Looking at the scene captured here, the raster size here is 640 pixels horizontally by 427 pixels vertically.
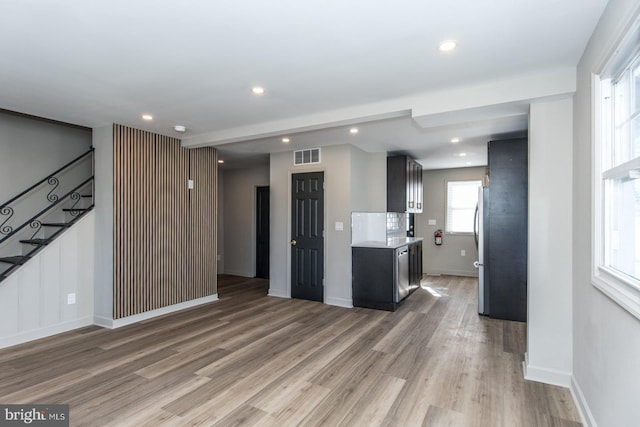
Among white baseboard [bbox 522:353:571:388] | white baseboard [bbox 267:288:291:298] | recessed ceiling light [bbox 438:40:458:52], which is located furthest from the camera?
white baseboard [bbox 267:288:291:298]

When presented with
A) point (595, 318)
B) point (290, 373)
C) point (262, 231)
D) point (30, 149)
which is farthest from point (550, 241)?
point (30, 149)

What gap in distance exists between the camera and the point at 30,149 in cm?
442

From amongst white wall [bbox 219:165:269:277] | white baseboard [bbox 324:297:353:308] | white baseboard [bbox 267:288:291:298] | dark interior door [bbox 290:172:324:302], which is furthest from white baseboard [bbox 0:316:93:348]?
white wall [bbox 219:165:269:277]

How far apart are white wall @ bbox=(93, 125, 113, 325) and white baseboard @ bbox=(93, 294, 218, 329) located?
0.02 meters

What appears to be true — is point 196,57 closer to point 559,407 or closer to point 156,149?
point 156,149

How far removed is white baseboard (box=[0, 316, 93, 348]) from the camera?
3586mm

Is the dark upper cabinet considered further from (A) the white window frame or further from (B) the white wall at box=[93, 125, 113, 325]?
(B) the white wall at box=[93, 125, 113, 325]

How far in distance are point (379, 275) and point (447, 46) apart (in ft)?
11.2

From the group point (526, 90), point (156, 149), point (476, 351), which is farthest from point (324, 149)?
point (476, 351)

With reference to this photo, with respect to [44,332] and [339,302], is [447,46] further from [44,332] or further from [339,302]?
[44,332]

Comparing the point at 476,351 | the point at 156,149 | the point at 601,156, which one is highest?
the point at 156,149

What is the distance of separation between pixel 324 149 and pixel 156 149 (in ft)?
8.06

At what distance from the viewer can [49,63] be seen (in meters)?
2.56

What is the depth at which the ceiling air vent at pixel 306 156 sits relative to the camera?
5.54 m
